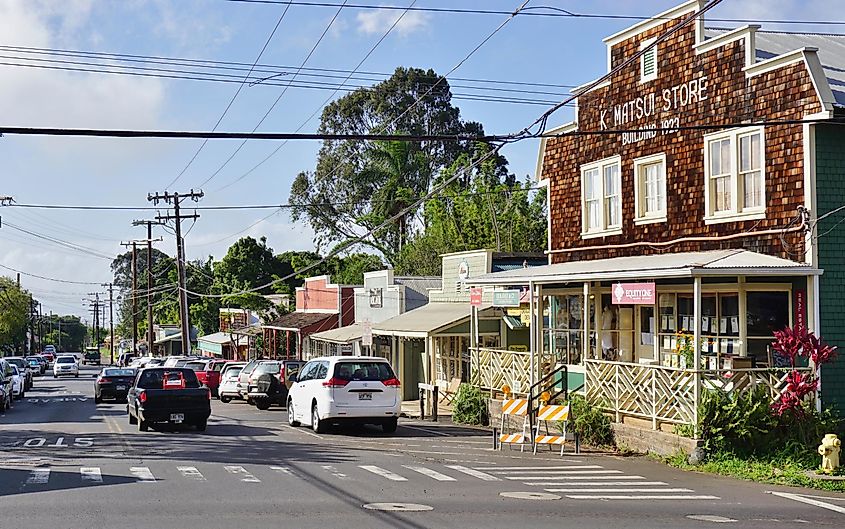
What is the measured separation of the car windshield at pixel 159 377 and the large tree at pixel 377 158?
38.4 m

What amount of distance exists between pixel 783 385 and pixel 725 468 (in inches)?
89.3

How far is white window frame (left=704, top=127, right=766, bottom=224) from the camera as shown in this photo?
21484mm

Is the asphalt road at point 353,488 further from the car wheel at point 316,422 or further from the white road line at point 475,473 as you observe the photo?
the car wheel at point 316,422

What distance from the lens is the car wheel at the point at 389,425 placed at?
2566 cm

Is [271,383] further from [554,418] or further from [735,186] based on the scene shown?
[735,186]

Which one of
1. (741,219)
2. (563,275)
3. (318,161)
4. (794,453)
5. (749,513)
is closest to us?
(749,513)

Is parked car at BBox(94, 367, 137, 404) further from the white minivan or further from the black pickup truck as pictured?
the white minivan

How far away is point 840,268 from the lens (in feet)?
67.6

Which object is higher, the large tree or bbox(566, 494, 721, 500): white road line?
the large tree

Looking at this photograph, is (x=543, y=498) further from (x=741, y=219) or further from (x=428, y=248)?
(x=428, y=248)

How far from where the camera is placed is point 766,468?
18.6 m

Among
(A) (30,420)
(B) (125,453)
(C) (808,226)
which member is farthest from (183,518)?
(A) (30,420)

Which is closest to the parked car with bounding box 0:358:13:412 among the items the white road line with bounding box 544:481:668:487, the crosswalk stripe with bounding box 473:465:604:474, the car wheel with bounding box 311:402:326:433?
the car wheel with bounding box 311:402:326:433

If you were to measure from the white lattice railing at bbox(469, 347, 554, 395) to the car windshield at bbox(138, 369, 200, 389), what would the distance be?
7308mm
